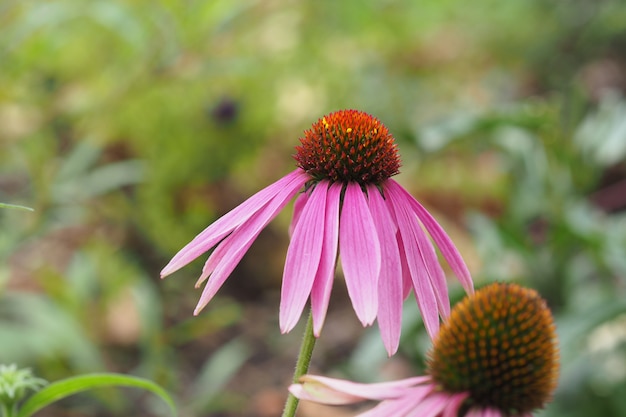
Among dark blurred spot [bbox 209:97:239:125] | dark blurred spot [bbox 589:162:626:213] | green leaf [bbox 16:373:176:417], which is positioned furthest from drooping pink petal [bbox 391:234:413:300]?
dark blurred spot [bbox 589:162:626:213]

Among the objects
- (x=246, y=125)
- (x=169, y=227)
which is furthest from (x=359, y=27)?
(x=169, y=227)

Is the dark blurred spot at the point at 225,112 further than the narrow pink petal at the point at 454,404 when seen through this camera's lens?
Yes

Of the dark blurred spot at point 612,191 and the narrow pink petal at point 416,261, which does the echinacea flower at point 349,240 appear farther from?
the dark blurred spot at point 612,191

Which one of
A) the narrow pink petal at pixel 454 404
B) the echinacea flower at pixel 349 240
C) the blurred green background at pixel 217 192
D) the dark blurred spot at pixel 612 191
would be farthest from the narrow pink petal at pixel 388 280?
the dark blurred spot at pixel 612 191

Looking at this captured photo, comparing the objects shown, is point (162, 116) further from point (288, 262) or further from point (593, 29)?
point (593, 29)

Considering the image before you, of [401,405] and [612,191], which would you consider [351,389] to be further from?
[612,191]

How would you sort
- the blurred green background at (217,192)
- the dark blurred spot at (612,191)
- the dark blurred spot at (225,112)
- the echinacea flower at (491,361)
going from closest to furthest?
the echinacea flower at (491,361)
the blurred green background at (217,192)
the dark blurred spot at (225,112)
the dark blurred spot at (612,191)

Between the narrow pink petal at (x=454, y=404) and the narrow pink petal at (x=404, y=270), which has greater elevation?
the narrow pink petal at (x=404, y=270)

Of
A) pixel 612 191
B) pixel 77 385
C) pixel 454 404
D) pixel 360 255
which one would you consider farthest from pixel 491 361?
pixel 612 191
